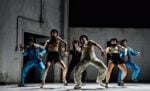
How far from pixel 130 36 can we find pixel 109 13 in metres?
1.76

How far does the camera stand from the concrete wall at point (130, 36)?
20891mm

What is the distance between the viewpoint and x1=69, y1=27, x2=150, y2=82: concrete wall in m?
20.9

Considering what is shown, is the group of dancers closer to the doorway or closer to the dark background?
the doorway

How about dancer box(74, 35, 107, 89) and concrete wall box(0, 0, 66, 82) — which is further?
concrete wall box(0, 0, 66, 82)

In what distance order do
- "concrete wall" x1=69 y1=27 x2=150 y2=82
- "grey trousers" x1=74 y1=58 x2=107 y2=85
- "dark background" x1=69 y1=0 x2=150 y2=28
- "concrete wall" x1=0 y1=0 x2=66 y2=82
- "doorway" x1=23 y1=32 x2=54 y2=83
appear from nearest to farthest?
"grey trousers" x1=74 y1=58 x2=107 y2=85 < "concrete wall" x1=0 y1=0 x2=66 y2=82 < "doorway" x1=23 y1=32 x2=54 y2=83 < "concrete wall" x1=69 y1=27 x2=150 y2=82 < "dark background" x1=69 y1=0 x2=150 y2=28

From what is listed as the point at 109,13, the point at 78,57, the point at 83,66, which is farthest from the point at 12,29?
the point at 109,13

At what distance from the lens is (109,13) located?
2136 centimetres

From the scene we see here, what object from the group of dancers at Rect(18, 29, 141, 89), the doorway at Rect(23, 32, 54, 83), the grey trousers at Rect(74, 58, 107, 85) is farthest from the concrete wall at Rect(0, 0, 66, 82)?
the grey trousers at Rect(74, 58, 107, 85)

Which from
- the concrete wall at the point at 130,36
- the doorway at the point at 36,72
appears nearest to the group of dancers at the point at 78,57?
the doorway at the point at 36,72

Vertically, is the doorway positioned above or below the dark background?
below

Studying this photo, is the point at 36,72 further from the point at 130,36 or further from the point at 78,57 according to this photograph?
the point at 130,36

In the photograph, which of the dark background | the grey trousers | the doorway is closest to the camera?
the grey trousers

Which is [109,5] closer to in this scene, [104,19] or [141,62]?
[104,19]

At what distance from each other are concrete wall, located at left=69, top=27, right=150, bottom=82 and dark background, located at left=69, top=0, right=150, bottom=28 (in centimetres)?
41
